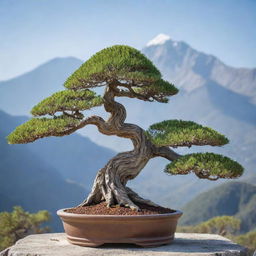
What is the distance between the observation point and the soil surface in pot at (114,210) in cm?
333

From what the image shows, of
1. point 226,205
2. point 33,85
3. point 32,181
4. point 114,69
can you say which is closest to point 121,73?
point 114,69

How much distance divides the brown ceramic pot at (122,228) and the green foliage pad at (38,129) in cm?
68

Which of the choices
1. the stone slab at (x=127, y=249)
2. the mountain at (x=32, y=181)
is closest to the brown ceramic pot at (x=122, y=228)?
the stone slab at (x=127, y=249)

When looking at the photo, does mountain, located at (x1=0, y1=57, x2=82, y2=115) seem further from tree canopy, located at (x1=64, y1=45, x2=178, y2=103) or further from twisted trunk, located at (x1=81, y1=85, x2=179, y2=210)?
tree canopy, located at (x1=64, y1=45, x2=178, y2=103)

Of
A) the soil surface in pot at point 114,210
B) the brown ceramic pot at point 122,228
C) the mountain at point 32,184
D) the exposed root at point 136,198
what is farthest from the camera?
the mountain at point 32,184

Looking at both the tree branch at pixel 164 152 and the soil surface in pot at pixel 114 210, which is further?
the tree branch at pixel 164 152

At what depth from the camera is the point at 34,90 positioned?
101 meters

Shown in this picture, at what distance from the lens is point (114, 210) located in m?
3.38

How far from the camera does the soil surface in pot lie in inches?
131

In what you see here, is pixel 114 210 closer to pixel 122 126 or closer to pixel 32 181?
pixel 122 126

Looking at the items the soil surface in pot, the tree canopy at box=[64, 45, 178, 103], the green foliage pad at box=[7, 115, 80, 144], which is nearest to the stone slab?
the soil surface in pot

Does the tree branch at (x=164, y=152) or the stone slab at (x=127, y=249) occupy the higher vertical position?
the tree branch at (x=164, y=152)

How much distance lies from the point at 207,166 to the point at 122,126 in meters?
0.85

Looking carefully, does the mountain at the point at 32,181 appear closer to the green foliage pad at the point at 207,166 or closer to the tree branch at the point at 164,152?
the tree branch at the point at 164,152
